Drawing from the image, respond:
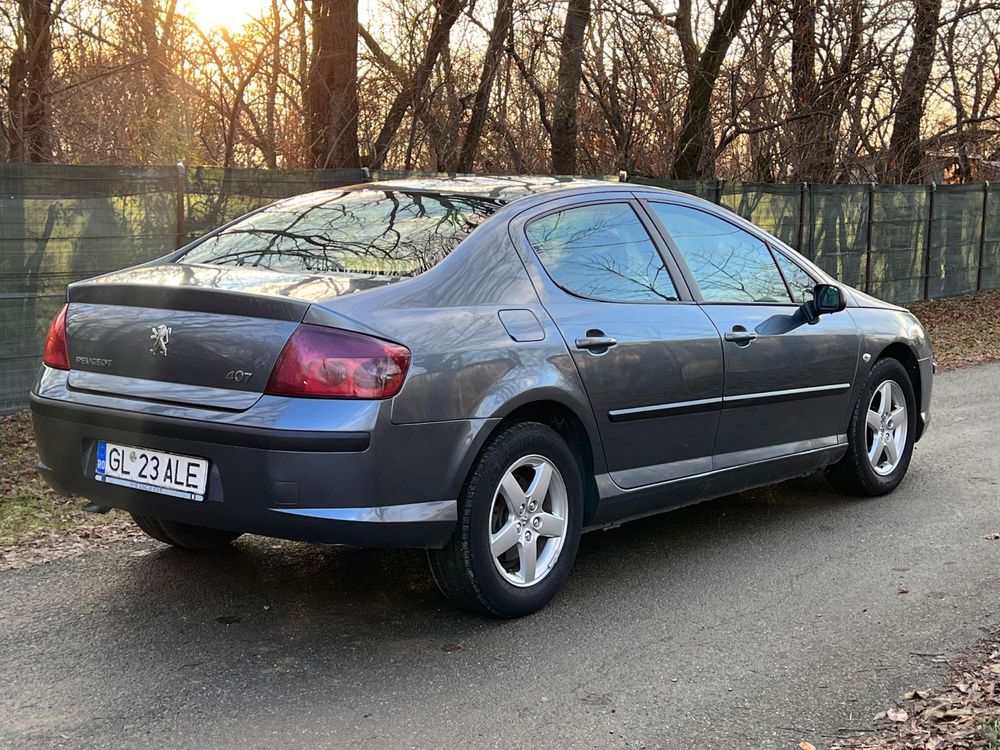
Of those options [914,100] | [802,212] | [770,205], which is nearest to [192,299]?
[770,205]

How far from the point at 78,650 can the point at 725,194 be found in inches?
476

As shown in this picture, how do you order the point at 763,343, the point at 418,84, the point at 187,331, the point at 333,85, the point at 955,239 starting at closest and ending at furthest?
the point at 187,331
the point at 763,343
the point at 333,85
the point at 418,84
the point at 955,239

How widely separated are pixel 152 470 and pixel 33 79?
11183mm

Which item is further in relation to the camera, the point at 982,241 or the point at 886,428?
the point at 982,241

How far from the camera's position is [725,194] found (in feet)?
48.0

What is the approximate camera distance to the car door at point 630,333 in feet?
14.5

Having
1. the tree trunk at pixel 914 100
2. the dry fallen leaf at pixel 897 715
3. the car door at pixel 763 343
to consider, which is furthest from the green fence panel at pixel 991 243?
the dry fallen leaf at pixel 897 715

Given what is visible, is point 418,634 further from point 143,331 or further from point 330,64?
point 330,64

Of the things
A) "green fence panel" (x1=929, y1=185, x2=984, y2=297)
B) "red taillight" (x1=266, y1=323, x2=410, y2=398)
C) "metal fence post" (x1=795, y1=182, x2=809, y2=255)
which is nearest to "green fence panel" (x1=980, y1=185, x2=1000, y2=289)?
"green fence panel" (x1=929, y1=185, x2=984, y2=297)

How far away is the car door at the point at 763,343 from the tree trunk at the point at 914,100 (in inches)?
568

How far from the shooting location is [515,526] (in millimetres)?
4160

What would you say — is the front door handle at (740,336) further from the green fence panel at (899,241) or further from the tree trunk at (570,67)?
the green fence panel at (899,241)

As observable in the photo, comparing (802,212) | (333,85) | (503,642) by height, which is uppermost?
(333,85)

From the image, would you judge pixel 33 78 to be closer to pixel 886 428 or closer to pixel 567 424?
pixel 886 428
